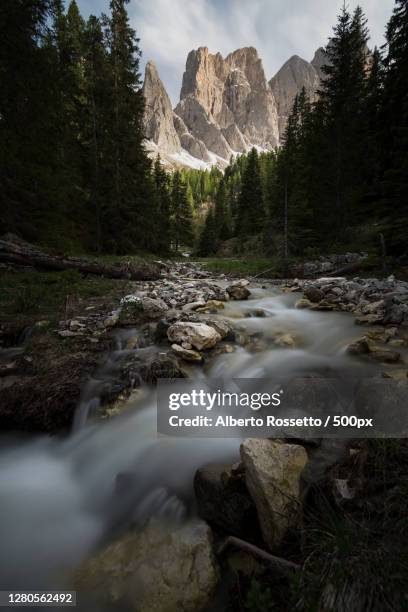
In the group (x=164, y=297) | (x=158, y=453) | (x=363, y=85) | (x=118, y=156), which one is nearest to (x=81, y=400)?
(x=158, y=453)

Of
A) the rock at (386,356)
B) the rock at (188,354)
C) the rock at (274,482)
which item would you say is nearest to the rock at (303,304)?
the rock at (386,356)

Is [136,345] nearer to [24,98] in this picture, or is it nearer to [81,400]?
[81,400]

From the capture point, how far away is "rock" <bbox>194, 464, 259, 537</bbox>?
2.16 meters

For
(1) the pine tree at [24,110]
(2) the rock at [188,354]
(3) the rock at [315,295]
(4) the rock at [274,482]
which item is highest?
(1) the pine tree at [24,110]

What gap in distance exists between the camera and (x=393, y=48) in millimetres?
13883

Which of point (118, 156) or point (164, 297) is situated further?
point (118, 156)

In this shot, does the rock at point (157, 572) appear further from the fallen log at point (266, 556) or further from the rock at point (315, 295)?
the rock at point (315, 295)

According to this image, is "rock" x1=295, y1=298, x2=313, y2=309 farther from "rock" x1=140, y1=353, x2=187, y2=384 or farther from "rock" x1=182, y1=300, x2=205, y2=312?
"rock" x1=140, y1=353, x2=187, y2=384

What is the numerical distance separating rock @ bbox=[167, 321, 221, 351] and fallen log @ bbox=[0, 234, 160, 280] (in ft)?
23.3

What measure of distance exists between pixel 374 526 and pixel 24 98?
47.1ft

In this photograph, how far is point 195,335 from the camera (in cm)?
511

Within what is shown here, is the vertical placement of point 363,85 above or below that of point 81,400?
above

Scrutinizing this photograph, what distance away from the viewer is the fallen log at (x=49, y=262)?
9.91 m

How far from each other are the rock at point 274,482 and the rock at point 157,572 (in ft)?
1.72
